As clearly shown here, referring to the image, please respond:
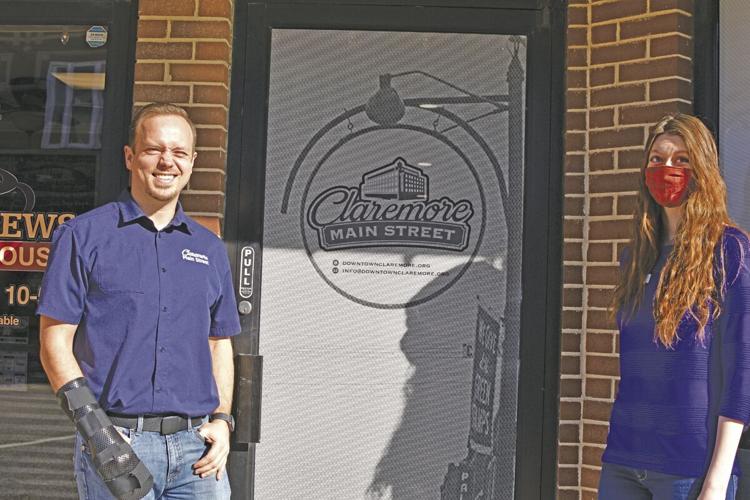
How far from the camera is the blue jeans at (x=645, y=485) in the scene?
8.41ft

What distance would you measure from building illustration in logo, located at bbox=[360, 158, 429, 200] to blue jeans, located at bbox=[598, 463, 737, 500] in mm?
1852

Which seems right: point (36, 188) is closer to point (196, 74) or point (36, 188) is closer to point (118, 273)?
point (196, 74)

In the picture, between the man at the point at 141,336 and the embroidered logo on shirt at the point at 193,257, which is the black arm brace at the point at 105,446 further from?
the embroidered logo on shirt at the point at 193,257

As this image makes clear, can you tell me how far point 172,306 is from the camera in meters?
2.86

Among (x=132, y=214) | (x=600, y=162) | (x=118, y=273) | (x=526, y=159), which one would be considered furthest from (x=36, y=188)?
(x=600, y=162)

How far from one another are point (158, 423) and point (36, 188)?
1929 mm

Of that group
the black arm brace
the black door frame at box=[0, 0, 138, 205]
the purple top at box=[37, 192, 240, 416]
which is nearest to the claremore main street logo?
the black door frame at box=[0, 0, 138, 205]

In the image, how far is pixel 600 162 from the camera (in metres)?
4.16

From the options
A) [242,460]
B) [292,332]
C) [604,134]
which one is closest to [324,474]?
[242,460]

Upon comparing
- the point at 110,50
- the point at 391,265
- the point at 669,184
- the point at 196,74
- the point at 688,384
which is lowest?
the point at 688,384

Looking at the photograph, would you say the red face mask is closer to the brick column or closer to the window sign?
the window sign

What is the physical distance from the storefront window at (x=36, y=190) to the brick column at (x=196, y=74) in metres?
0.25

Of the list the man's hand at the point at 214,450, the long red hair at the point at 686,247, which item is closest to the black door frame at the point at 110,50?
the man's hand at the point at 214,450

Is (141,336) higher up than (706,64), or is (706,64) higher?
(706,64)
